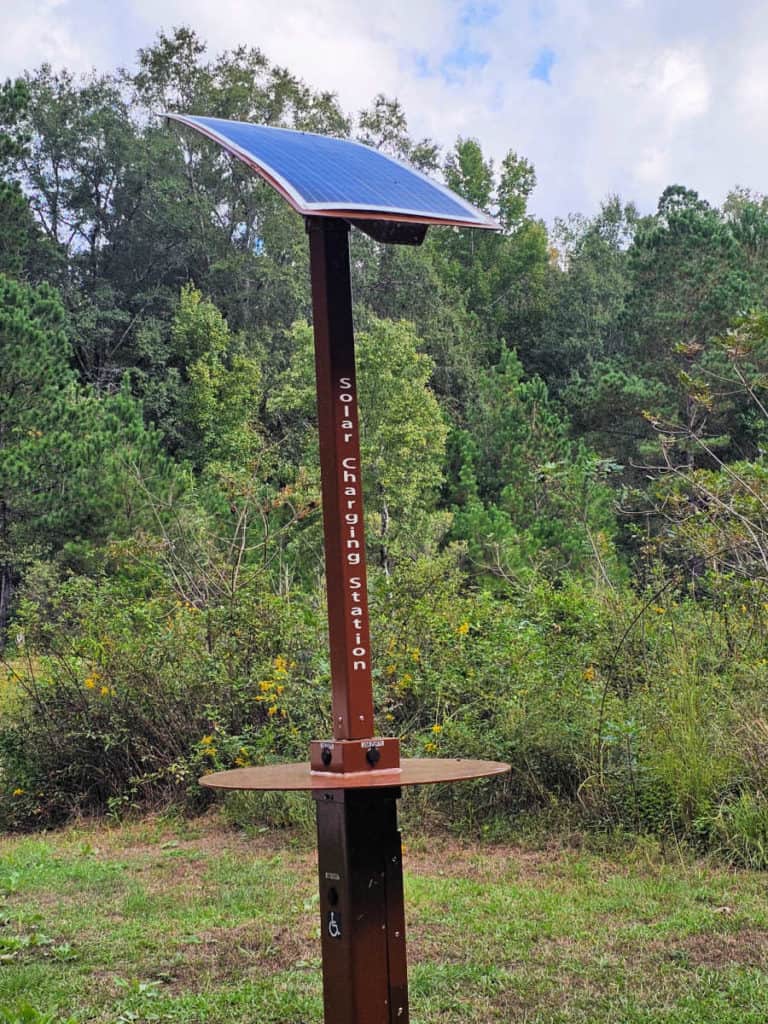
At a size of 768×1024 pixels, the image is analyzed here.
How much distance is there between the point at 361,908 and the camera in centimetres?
262

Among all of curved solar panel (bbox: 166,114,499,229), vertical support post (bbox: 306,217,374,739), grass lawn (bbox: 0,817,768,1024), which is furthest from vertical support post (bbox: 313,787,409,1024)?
curved solar panel (bbox: 166,114,499,229)

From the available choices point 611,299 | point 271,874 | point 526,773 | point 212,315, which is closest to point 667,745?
point 526,773

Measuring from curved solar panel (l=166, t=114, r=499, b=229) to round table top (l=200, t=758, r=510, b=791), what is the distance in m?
1.30

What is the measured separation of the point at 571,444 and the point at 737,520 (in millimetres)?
20793

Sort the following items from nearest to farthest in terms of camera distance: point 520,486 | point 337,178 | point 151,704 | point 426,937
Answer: point 337,178, point 426,937, point 151,704, point 520,486

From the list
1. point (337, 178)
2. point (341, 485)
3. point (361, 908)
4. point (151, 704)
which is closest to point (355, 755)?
point (361, 908)

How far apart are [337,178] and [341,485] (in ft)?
2.58

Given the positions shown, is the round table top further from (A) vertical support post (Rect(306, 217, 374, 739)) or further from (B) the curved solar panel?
(B) the curved solar panel

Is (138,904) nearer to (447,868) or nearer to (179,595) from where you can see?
(447,868)

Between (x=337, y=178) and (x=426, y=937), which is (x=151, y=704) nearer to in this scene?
Result: (x=426, y=937)

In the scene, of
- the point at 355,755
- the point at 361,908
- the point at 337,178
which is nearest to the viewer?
the point at 361,908

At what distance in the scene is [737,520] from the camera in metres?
7.36

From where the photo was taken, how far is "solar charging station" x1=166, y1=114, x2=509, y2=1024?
2621 mm

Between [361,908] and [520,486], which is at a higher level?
[520,486]
